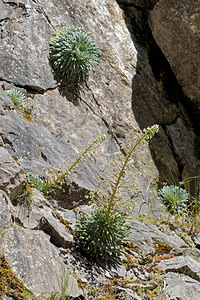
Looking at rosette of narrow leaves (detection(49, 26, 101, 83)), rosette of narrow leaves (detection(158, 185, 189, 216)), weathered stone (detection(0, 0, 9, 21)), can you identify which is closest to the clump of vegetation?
rosette of narrow leaves (detection(158, 185, 189, 216))

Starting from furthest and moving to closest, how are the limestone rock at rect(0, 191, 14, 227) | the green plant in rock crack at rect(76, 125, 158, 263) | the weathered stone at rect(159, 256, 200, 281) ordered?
the weathered stone at rect(159, 256, 200, 281) < the green plant in rock crack at rect(76, 125, 158, 263) < the limestone rock at rect(0, 191, 14, 227)

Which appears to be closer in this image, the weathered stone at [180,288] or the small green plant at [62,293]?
the small green plant at [62,293]

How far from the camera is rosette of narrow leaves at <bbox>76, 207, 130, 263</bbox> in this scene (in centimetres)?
446

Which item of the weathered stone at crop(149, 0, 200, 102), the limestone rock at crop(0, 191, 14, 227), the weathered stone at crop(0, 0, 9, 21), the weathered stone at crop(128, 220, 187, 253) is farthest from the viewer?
the weathered stone at crop(149, 0, 200, 102)

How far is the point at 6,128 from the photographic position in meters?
5.37

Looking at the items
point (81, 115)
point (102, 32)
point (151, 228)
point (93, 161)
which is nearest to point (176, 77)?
point (102, 32)

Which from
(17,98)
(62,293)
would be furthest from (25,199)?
(17,98)

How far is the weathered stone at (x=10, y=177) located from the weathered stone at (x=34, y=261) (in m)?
0.44

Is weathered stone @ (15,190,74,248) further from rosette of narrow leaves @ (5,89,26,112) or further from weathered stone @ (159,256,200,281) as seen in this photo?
rosette of narrow leaves @ (5,89,26,112)

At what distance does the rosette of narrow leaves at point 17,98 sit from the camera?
6.41 m

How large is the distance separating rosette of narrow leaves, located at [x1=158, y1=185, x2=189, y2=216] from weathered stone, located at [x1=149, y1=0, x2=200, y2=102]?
10.1 ft

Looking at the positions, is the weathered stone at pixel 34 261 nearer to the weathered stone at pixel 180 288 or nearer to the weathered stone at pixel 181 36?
the weathered stone at pixel 180 288

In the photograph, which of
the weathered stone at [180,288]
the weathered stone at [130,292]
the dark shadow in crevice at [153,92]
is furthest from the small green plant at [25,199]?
the dark shadow in crevice at [153,92]

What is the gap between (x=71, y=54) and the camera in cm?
756
